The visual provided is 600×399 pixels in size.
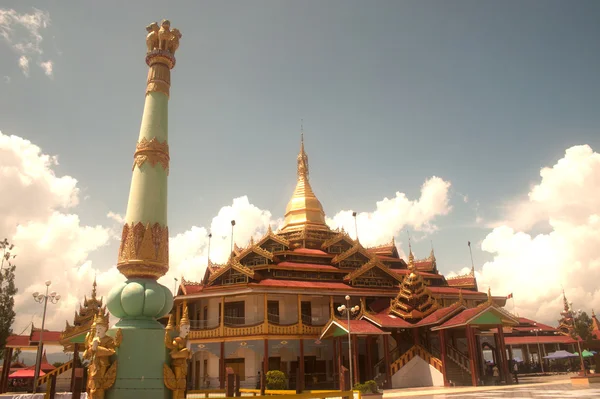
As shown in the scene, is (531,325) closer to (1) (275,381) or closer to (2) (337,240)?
(2) (337,240)

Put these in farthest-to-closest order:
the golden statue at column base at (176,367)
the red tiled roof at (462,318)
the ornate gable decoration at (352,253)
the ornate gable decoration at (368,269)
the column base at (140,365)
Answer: the ornate gable decoration at (352,253), the ornate gable decoration at (368,269), the red tiled roof at (462,318), the golden statue at column base at (176,367), the column base at (140,365)

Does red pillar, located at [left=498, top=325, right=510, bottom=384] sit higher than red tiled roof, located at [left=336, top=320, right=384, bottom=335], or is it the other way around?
red tiled roof, located at [left=336, top=320, right=384, bottom=335]

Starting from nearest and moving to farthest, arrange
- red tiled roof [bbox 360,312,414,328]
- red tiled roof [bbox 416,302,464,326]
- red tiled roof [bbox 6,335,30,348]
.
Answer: red tiled roof [bbox 416,302,464,326] → red tiled roof [bbox 360,312,414,328] → red tiled roof [bbox 6,335,30,348]

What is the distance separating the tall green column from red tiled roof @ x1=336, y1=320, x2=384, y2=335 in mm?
14492

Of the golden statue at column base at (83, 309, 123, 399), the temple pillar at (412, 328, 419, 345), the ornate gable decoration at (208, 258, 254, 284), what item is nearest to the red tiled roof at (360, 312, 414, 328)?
the temple pillar at (412, 328, 419, 345)

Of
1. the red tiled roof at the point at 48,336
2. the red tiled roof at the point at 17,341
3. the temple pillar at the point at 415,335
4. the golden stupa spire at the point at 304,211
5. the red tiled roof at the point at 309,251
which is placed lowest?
the temple pillar at the point at 415,335

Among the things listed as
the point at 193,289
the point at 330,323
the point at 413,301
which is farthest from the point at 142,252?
the point at 193,289

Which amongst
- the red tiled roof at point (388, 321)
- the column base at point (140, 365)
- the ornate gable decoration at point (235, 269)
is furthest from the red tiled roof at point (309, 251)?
the column base at point (140, 365)

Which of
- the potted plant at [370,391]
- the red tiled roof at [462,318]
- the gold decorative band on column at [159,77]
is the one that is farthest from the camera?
the red tiled roof at [462,318]

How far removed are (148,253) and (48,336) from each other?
2400 cm

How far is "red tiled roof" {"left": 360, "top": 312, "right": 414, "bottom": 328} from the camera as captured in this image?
27.9m

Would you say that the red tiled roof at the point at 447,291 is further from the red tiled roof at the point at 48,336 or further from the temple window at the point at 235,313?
the red tiled roof at the point at 48,336

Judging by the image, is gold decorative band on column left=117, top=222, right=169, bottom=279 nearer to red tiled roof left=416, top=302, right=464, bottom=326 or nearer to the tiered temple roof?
the tiered temple roof

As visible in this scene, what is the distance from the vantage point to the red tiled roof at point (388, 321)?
91.4ft
